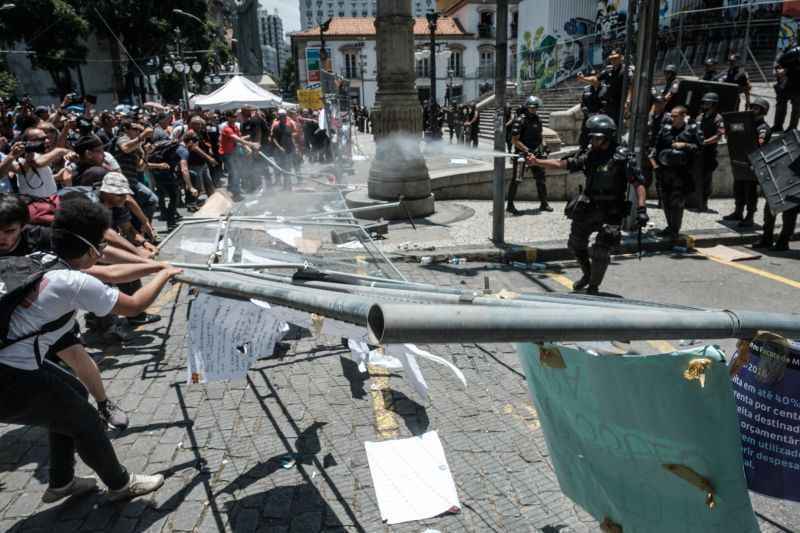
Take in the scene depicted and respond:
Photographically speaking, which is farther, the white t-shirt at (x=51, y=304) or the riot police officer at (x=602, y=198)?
the riot police officer at (x=602, y=198)

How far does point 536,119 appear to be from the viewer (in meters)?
10.2

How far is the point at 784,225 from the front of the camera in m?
7.70

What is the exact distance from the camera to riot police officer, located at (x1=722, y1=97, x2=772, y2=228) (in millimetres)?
8539

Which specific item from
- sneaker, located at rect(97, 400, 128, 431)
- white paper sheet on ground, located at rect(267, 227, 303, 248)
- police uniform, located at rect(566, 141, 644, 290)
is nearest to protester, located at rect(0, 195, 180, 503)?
sneaker, located at rect(97, 400, 128, 431)

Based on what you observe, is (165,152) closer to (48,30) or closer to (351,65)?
(48,30)

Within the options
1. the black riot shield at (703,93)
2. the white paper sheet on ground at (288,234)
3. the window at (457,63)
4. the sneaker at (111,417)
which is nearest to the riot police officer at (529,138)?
the black riot shield at (703,93)

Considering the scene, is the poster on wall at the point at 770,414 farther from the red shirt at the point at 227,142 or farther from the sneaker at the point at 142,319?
the red shirt at the point at 227,142

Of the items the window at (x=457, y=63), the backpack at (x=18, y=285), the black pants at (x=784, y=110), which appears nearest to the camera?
the backpack at (x=18, y=285)

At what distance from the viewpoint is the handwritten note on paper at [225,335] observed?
9.27ft

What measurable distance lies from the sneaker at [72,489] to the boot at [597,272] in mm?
5069

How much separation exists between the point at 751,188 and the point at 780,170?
1.05 metres

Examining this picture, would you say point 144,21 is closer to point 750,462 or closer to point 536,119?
point 536,119

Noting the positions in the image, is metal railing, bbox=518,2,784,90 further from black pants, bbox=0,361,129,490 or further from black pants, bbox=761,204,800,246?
black pants, bbox=0,361,129,490

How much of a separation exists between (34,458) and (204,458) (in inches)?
44.0
